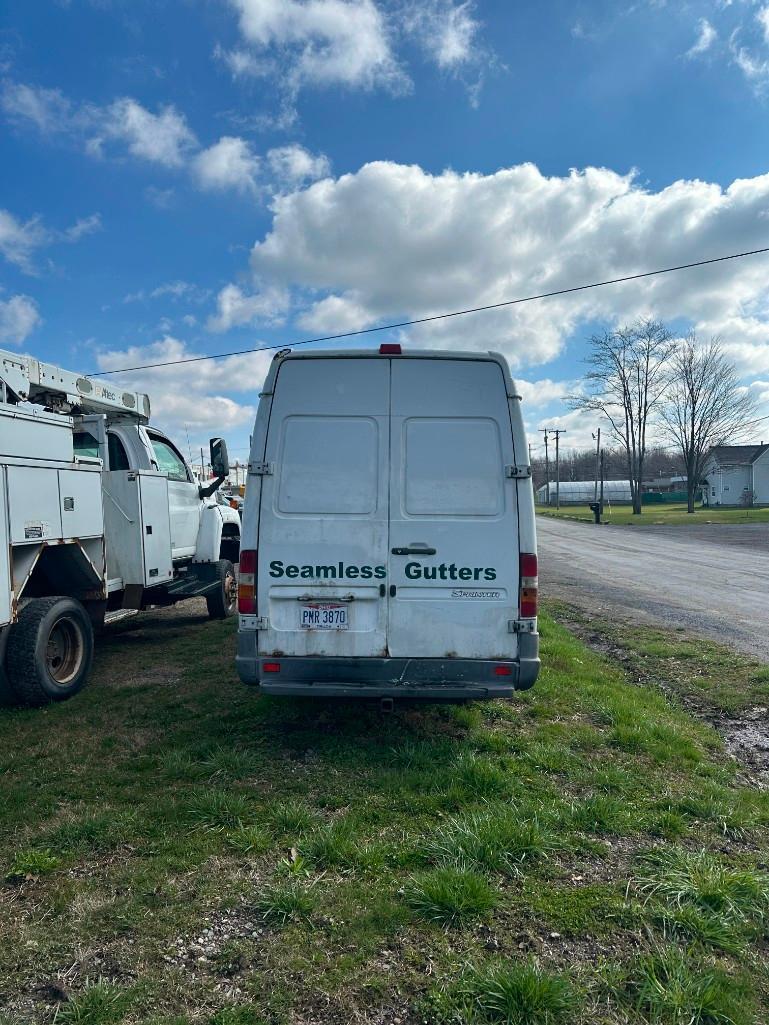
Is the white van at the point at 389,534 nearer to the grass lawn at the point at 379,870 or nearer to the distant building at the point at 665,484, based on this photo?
the grass lawn at the point at 379,870

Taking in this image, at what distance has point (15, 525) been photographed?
5.27m

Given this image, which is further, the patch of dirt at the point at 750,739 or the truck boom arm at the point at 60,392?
the truck boom arm at the point at 60,392

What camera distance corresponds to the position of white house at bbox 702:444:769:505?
6356 cm

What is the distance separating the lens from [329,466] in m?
4.63

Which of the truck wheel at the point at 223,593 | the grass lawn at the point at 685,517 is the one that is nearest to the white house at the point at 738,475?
the grass lawn at the point at 685,517

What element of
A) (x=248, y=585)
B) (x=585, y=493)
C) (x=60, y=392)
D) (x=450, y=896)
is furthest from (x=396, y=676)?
(x=585, y=493)

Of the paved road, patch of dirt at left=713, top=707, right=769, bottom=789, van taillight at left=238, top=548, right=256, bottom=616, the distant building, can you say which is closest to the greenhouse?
the distant building

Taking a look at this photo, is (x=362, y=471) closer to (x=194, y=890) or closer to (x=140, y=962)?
(x=194, y=890)

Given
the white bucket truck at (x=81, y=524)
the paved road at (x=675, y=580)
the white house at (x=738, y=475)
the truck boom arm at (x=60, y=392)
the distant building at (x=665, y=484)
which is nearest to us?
the white bucket truck at (x=81, y=524)

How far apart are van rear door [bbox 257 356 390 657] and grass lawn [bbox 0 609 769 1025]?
840 mm

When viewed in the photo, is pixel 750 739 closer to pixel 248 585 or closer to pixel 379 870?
pixel 379 870

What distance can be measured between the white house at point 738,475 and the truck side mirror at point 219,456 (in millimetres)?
62147

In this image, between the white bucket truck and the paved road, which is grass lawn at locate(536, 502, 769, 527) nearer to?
the paved road

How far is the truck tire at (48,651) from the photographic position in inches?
214
